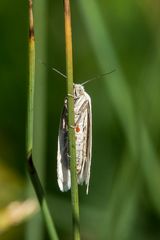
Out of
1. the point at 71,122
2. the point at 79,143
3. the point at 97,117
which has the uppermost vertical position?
the point at 71,122

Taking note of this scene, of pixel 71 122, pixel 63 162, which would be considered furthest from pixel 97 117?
pixel 71 122

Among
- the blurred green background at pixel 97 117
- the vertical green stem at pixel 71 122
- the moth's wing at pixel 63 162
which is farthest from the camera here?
the blurred green background at pixel 97 117

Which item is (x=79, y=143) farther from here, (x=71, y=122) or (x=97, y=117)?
(x=97, y=117)

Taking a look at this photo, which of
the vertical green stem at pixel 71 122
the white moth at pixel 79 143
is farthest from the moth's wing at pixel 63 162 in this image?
the vertical green stem at pixel 71 122

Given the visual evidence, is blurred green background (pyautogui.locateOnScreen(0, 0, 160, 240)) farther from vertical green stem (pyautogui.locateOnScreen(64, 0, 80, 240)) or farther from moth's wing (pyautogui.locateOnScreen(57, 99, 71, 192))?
vertical green stem (pyautogui.locateOnScreen(64, 0, 80, 240))

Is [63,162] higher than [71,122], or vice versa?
[71,122]

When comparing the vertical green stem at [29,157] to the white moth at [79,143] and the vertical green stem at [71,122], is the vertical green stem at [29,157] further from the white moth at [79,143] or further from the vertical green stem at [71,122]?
the white moth at [79,143]

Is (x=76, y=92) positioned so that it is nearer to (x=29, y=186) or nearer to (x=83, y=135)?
(x=83, y=135)
